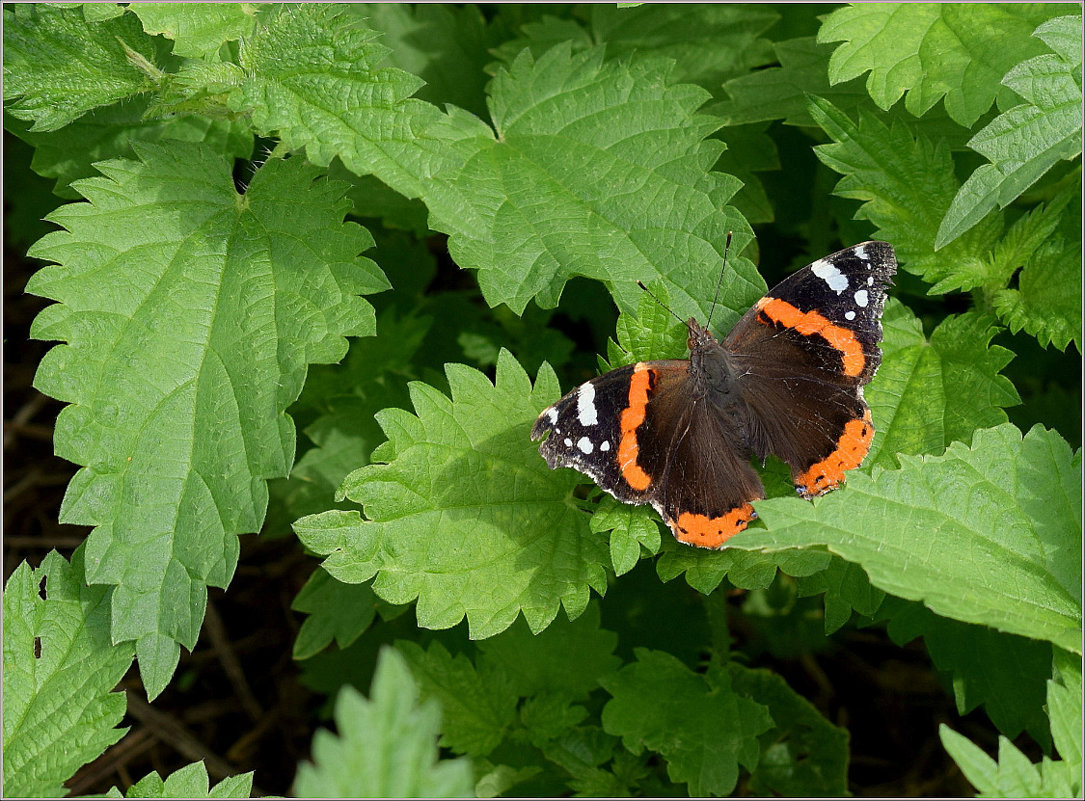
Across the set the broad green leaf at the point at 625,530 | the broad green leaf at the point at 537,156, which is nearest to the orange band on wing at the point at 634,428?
the broad green leaf at the point at 625,530

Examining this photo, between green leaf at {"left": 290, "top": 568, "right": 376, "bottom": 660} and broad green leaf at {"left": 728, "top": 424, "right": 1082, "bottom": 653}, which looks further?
green leaf at {"left": 290, "top": 568, "right": 376, "bottom": 660}

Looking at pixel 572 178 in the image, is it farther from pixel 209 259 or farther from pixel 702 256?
pixel 209 259

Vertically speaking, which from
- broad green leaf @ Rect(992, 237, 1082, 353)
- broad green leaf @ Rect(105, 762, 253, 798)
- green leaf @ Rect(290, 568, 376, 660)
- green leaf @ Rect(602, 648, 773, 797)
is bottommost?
green leaf @ Rect(602, 648, 773, 797)

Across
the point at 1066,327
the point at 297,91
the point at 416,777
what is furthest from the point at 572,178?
the point at 416,777

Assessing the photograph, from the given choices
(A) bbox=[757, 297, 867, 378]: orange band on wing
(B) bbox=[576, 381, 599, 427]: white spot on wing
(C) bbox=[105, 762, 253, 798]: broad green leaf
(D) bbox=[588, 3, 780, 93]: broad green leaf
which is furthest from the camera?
(D) bbox=[588, 3, 780, 93]: broad green leaf

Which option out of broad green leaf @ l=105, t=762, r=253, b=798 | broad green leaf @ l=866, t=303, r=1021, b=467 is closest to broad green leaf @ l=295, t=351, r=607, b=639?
broad green leaf @ l=105, t=762, r=253, b=798

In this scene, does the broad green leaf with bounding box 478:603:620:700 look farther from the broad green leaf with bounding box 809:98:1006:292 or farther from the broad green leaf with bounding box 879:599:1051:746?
the broad green leaf with bounding box 809:98:1006:292

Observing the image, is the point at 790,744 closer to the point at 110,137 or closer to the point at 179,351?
the point at 179,351

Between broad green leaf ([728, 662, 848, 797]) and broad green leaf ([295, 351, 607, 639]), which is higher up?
broad green leaf ([295, 351, 607, 639])

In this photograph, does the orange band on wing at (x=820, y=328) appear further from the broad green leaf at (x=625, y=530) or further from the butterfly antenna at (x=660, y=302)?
the broad green leaf at (x=625, y=530)
